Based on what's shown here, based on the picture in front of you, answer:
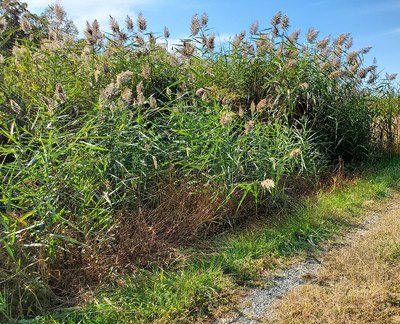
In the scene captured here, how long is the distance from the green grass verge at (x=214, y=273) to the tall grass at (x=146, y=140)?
0.80 ft

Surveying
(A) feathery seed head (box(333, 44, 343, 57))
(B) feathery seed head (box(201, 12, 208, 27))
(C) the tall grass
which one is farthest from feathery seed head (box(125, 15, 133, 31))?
(A) feathery seed head (box(333, 44, 343, 57))

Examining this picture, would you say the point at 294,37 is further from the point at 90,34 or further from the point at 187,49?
the point at 90,34

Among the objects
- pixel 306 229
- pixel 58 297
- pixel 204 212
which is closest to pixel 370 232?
pixel 306 229

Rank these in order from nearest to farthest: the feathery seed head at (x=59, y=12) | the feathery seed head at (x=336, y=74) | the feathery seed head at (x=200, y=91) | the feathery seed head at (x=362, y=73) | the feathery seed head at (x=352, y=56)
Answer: the feathery seed head at (x=59, y=12) → the feathery seed head at (x=200, y=91) → the feathery seed head at (x=336, y=74) → the feathery seed head at (x=352, y=56) → the feathery seed head at (x=362, y=73)

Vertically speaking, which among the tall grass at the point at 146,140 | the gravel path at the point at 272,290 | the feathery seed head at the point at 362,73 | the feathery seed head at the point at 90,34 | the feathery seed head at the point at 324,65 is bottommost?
the gravel path at the point at 272,290

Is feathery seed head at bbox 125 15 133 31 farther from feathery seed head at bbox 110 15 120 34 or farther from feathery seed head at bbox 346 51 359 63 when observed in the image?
feathery seed head at bbox 346 51 359 63

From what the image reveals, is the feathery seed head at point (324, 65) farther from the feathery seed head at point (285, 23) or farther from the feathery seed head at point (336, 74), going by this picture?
the feathery seed head at point (285, 23)

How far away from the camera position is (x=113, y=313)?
2148mm

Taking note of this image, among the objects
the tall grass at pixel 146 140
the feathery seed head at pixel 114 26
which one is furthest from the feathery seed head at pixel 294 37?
the feathery seed head at pixel 114 26

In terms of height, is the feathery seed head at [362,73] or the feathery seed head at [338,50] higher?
the feathery seed head at [338,50]

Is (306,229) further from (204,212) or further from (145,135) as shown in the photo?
(145,135)

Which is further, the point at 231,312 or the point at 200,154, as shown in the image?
the point at 200,154

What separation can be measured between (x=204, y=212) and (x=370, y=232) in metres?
1.48

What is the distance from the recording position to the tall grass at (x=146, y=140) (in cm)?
262
